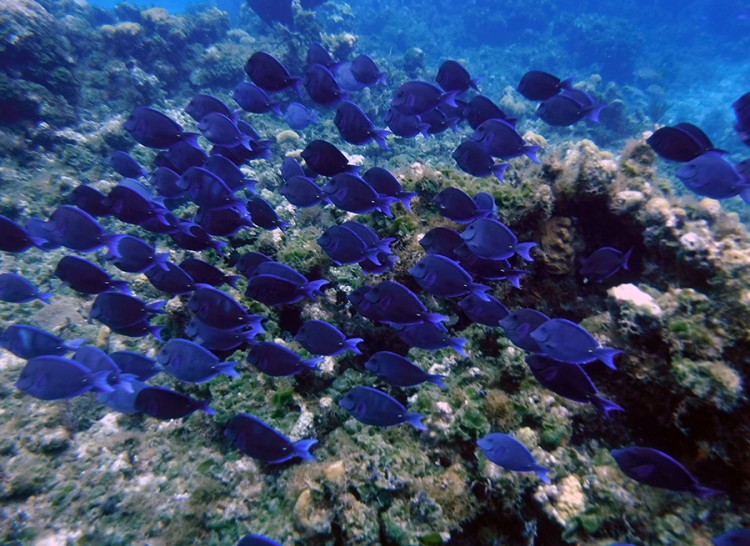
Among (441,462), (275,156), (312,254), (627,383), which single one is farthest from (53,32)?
(627,383)

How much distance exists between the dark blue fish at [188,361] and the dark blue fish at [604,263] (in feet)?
12.9

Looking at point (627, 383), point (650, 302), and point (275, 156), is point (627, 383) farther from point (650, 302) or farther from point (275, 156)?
point (275, 156)

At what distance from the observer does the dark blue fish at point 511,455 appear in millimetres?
2967

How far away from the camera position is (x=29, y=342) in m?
4.24

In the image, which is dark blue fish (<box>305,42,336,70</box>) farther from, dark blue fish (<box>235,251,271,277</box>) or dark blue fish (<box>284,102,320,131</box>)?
dark blue fish (<box>235,251,271,277</box>)

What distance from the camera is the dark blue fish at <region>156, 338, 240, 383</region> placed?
3396 mm

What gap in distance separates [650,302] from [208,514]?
5038 millimetres

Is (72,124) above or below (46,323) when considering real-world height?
above

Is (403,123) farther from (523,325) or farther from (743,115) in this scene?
(743,115)

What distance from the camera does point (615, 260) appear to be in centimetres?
421

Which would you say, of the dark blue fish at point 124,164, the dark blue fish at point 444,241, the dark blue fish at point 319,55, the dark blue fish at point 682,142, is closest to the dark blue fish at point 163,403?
the dark blue fish at point 444,241

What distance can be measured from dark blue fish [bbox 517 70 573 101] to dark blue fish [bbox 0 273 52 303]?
6965mm

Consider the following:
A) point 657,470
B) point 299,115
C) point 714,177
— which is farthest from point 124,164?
point 714,177

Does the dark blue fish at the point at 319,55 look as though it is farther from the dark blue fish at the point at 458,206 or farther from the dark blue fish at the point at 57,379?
the dark blue fish at the point at 57,379
